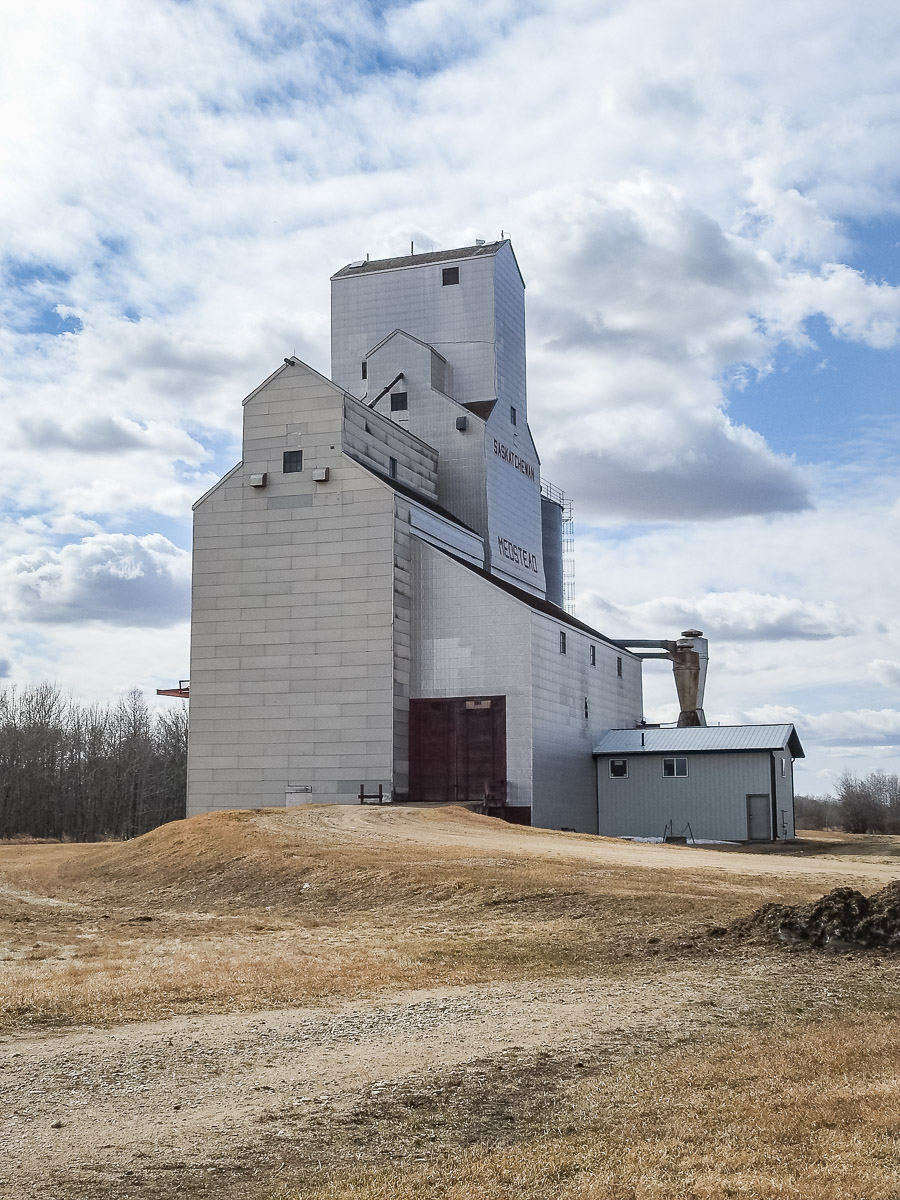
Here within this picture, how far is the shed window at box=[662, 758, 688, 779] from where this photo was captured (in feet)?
157

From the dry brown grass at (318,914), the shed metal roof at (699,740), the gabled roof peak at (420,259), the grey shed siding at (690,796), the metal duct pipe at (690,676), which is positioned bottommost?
the dry brown grass at (318,914)

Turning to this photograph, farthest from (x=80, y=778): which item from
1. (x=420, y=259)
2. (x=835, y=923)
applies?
(x=835, y=923)

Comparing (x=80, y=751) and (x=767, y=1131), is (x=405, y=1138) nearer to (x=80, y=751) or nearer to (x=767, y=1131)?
(x=767, y=1131)

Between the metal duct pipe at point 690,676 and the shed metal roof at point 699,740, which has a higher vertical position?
the metal duct pipe at point 690,676

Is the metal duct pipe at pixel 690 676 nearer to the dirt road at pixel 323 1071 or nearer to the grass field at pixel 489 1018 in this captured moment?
the grass field at pixel 489 1018

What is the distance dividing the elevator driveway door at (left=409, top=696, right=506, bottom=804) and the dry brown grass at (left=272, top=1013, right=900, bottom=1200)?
33855 millimetres

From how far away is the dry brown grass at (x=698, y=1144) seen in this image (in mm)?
7020

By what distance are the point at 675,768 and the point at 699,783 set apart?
112 centimetres

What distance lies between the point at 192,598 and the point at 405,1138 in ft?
132

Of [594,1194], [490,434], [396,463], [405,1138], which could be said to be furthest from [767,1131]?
[490,434]

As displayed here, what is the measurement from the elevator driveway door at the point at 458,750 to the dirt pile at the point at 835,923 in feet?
88.5

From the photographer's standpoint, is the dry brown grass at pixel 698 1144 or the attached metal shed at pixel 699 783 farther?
the attached metal shed at pixel 699 783

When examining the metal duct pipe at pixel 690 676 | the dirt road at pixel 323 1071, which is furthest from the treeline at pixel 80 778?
the dirt road at pixel 323 1071

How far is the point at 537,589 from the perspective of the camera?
63.7m
